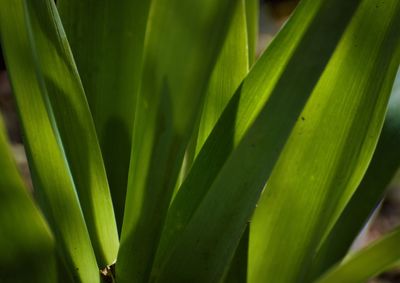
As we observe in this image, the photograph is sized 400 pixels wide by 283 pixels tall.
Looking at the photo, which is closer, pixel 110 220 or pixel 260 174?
pixel 260 174

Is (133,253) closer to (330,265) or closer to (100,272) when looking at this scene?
(100,272)

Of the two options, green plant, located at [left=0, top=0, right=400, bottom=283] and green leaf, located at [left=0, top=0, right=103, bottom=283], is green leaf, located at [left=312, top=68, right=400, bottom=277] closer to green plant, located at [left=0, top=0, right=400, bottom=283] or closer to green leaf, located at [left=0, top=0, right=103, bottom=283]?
green plant, located at [left=0, top=0, right=400, bottom=283]

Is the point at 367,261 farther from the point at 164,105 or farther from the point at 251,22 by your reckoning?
the point at 251,22

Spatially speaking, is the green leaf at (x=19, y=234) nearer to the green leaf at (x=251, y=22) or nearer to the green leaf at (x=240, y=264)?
the green leaf at (x=240, y=264)

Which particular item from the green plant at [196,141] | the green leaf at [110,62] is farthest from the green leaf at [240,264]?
the green leaf at [110,62]

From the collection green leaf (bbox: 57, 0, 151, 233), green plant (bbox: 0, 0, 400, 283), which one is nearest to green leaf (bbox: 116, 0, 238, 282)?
green plant (bbox: 0, 0, 400, 283)

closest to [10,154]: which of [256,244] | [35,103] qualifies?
[35,103]

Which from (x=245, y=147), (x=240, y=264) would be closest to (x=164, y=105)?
(x=245, y=147)
